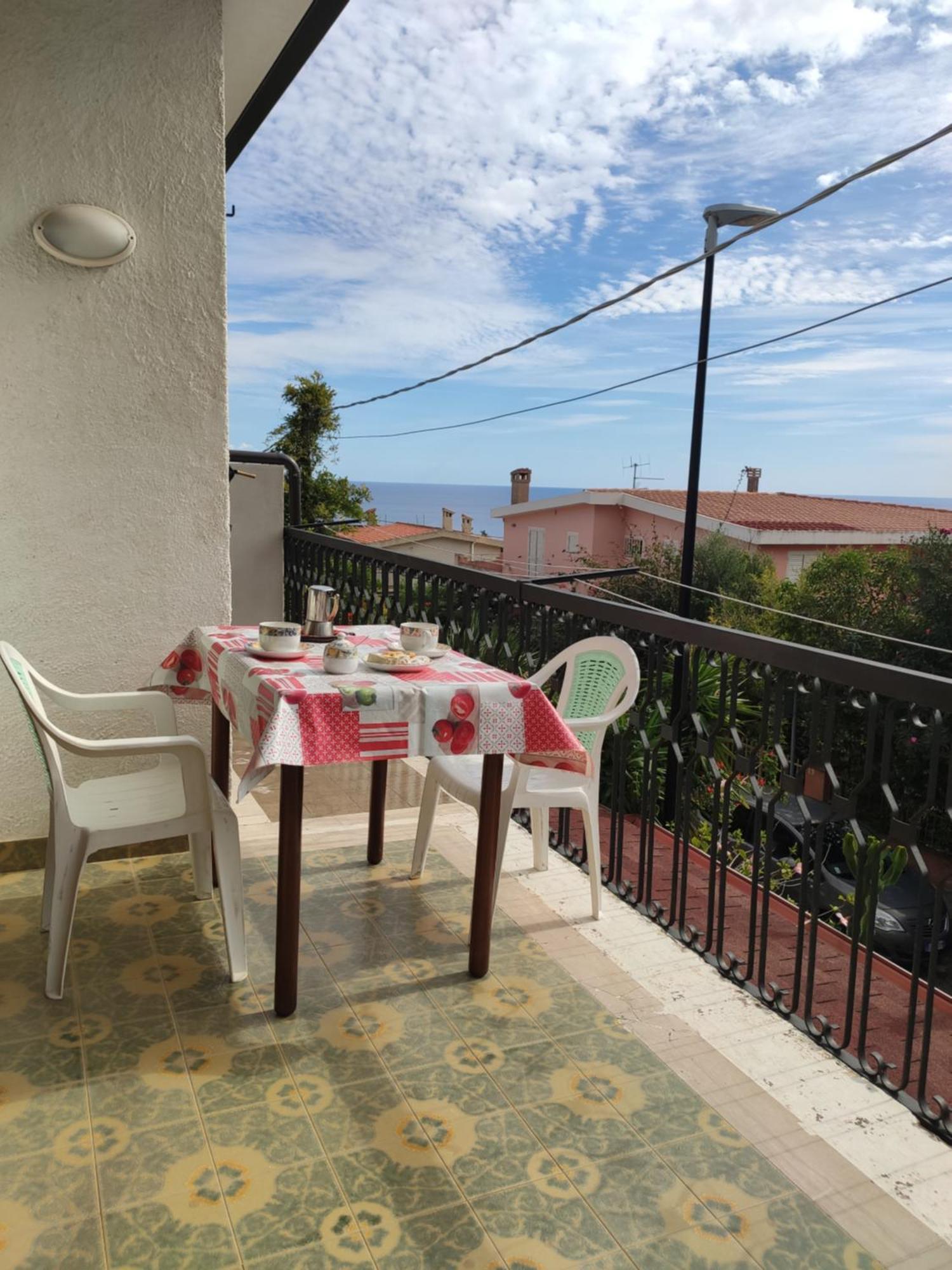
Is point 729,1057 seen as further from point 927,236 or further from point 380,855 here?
point 927,236

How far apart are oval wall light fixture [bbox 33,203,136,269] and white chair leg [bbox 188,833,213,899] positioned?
168 centimetres

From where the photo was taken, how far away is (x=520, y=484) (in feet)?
124

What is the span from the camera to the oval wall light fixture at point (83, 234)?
2.78 metres

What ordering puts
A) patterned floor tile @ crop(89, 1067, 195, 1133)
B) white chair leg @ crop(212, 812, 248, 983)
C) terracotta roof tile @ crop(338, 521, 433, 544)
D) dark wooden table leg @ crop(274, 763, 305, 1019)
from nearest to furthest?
patterned floor tile @ crop(89, 1067, 195, 1133)
dark wooden table leg @ crop(274, 763, 305, 1019)
white chair leg @ crop(212, 812, 248, 983)
terracotta roof tile @ crop(338, 521, 433, 544)

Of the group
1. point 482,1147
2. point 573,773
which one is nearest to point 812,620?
point 573,773

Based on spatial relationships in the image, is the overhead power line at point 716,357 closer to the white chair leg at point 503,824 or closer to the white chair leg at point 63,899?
the white chair leg at point 503,824

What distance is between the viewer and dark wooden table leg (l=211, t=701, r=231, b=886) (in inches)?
118

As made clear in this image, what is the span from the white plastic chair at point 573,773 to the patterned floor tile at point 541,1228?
0.95 metres

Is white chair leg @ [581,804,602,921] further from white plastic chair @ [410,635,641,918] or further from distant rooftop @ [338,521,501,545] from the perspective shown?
distant rooftop @ [338,521,501,545]

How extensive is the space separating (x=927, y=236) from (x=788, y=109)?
955cm

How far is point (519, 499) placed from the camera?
1489 inches

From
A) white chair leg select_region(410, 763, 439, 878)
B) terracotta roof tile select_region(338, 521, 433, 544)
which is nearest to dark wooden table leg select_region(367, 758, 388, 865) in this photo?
white chair leg select_region(410, 763, 439, 878)

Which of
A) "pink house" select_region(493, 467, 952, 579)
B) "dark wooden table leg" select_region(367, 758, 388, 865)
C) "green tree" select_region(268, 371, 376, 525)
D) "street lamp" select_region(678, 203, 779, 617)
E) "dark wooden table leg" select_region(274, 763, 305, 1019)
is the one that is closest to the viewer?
"dark wooden table leg" select_region(274, 763, 305, 1019)

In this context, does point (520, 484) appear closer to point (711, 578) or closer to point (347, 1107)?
point (711, 578)
